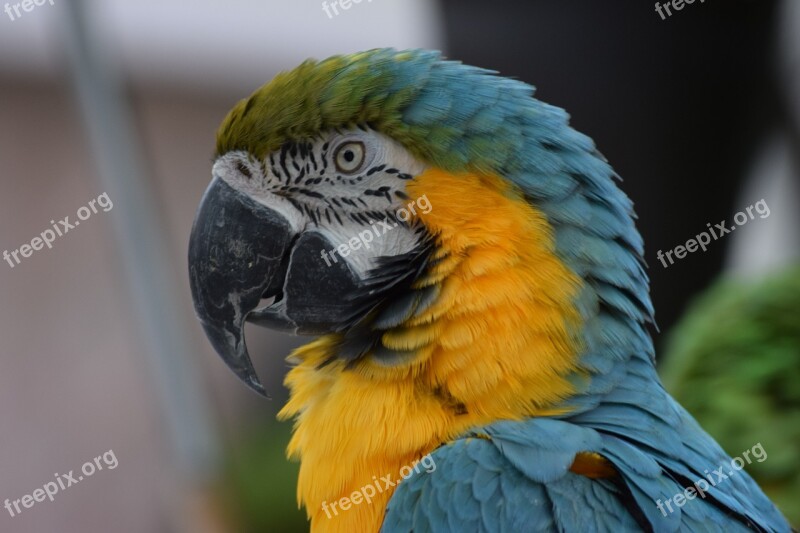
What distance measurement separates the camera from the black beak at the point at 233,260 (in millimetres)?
1799

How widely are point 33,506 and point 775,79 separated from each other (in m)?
5.73

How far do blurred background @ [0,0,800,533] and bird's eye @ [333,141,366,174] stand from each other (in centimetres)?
154

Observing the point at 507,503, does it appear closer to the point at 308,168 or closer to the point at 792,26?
the point at 308,168

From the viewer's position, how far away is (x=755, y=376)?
2.61 meters

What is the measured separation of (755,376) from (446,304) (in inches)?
55.9

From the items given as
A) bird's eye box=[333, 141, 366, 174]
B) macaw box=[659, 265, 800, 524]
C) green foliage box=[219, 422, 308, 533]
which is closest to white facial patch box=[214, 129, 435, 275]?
bird's eye box=[333, 141, 366, 174]

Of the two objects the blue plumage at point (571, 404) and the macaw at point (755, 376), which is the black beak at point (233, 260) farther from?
the macaw at point (755, 376)

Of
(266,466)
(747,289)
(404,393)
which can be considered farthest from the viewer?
(266,466)

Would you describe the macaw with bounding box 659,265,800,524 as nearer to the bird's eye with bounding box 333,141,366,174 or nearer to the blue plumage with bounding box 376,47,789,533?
the blue plumage with bounding box 376,47,789,533

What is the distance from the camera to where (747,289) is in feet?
9.28

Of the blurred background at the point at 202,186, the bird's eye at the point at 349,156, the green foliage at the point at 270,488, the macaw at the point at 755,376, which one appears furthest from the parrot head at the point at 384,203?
the green foliage at the point at 270,488

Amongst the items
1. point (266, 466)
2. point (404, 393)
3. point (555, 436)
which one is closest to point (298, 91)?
point (404, 393)

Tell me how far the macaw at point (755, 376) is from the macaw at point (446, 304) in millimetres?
665

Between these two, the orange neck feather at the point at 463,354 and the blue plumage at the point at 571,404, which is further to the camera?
the orange neck feather at the point at 463,354
